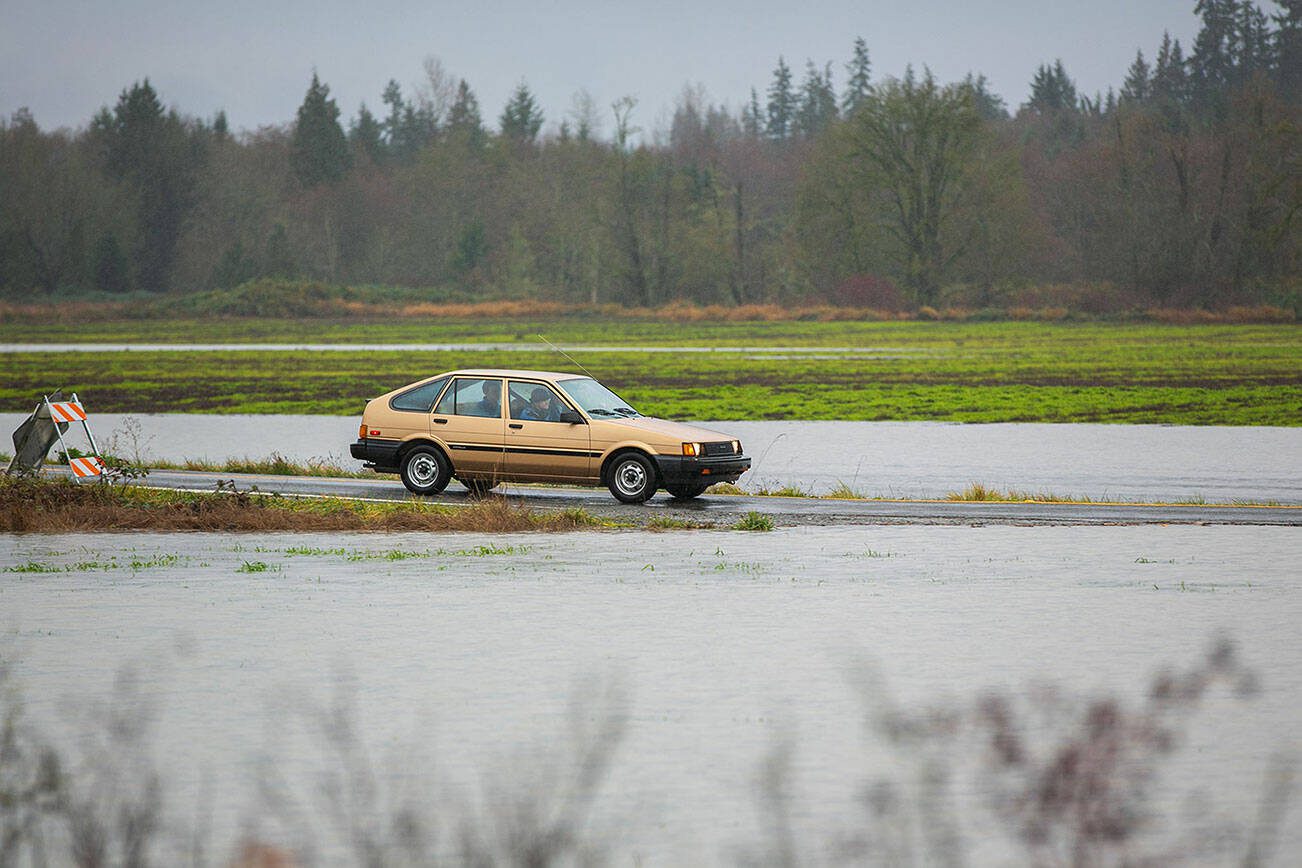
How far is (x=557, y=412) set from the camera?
20641 mm

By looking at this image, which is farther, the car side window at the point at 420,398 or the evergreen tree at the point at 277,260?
the evergreen tree at the point at 277,260

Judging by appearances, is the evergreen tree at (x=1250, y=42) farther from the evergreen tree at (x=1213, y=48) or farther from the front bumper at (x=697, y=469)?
the front bumper at (x=697, y=469)

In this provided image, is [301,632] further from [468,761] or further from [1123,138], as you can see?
[1123,138]

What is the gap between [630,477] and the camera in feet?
67.2

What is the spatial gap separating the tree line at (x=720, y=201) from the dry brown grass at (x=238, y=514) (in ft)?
201

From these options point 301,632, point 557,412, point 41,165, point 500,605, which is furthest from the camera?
point 41,165

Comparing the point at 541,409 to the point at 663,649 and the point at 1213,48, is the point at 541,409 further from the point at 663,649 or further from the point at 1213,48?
the point at 1213,48

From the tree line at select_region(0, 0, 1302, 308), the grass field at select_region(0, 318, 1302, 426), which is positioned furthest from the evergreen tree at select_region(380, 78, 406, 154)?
the grass field at select_region(0, 318, 1302, 426)

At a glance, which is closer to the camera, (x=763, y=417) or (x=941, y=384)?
(x=763, y=417)

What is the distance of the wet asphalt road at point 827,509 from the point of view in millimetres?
18844

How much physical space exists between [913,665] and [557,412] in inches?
414

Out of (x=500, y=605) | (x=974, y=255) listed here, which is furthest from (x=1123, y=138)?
(x=500, y=605)

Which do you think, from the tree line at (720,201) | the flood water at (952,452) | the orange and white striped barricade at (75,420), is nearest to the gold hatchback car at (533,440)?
the flood water at (952,452)

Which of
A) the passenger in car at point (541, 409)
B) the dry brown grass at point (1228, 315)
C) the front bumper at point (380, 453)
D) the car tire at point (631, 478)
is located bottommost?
the car tire at point (631, 478)
